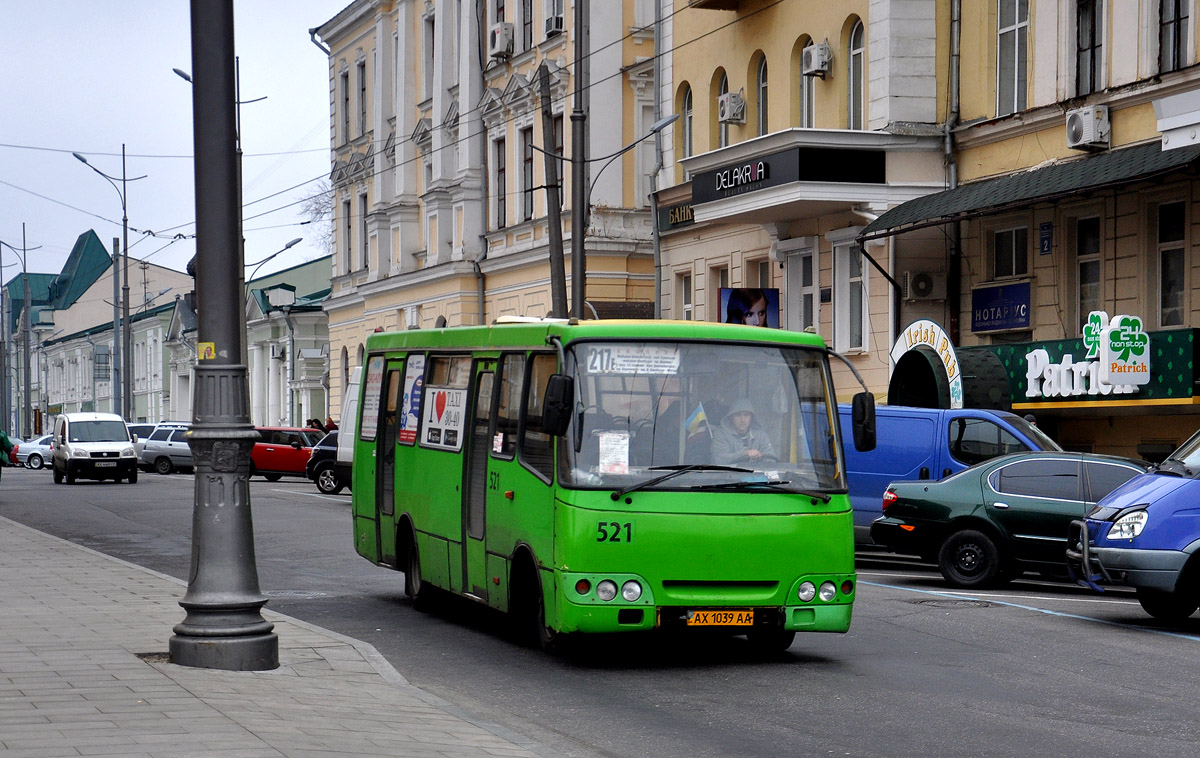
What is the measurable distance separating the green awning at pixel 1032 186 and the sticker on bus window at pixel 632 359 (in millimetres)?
11218

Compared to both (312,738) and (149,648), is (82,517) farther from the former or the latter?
(312,738)

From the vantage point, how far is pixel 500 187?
46.1 m

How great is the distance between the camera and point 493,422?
1305 centimetres

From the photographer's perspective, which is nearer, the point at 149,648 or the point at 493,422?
the point at 149,648

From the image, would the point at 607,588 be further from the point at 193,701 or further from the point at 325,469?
the point at 325,469

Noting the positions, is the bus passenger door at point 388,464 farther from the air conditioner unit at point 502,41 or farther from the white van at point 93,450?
the white van at point 93,450

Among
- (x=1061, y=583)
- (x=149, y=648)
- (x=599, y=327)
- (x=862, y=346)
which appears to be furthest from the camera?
(x=862, y=346)

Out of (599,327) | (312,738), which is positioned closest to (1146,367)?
(599,327)

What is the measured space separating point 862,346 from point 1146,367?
7.83m

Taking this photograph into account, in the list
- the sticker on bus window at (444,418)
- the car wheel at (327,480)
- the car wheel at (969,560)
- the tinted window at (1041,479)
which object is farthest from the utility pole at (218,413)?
the car wheel at (327,480)

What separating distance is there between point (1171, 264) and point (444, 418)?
13037mm

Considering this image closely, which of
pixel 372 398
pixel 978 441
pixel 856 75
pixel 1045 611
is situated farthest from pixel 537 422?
pixel 856 75

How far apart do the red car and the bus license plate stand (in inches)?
1443

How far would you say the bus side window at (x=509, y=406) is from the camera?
12555 millimetres
